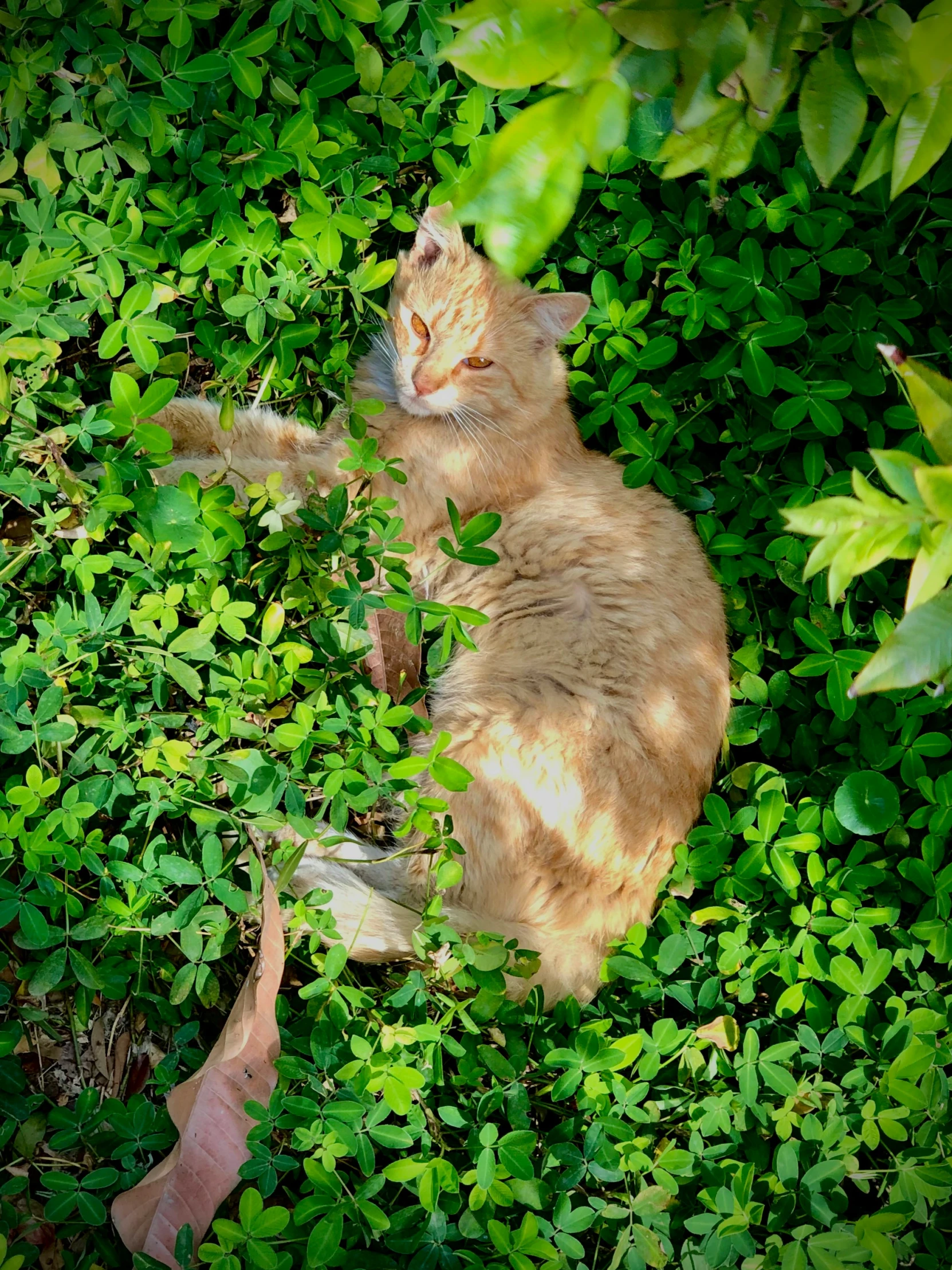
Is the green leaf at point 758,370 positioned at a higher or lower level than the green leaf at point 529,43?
lower

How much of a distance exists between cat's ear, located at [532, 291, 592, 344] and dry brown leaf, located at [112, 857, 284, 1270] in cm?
200

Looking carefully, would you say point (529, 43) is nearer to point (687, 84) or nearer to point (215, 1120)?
point (687, 84)

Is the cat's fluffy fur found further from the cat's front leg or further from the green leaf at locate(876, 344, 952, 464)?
the green leaf at locate(876, 344, 952, 464)

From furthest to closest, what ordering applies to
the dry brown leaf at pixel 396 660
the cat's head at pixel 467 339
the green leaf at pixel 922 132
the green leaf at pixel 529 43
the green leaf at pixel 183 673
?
the cat's head at pixel 467 339 < the dry brown leaf at pixel 396 660 < the green leaf at pixel 183 673 < the green leaf at pixel 922 132 < the green leaf at pixel 529 43

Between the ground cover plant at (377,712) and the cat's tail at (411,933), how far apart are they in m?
0.10

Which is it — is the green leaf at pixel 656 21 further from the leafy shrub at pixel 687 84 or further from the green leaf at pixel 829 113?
the green leaf at pixel 829 113

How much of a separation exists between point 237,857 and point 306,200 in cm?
204

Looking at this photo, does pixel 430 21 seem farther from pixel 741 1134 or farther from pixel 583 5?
pixel 741 1134

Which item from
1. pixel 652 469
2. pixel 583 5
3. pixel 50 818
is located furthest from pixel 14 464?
pixel 583 5

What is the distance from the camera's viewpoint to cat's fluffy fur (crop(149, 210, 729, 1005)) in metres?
2.85

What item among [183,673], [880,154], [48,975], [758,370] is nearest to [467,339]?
[758,370]

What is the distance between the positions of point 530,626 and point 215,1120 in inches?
65.2

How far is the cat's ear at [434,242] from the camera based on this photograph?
10.7ft

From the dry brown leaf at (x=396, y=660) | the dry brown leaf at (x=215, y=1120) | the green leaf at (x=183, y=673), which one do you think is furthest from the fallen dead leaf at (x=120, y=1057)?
the dry brown leaf at (x=396, y=660)
